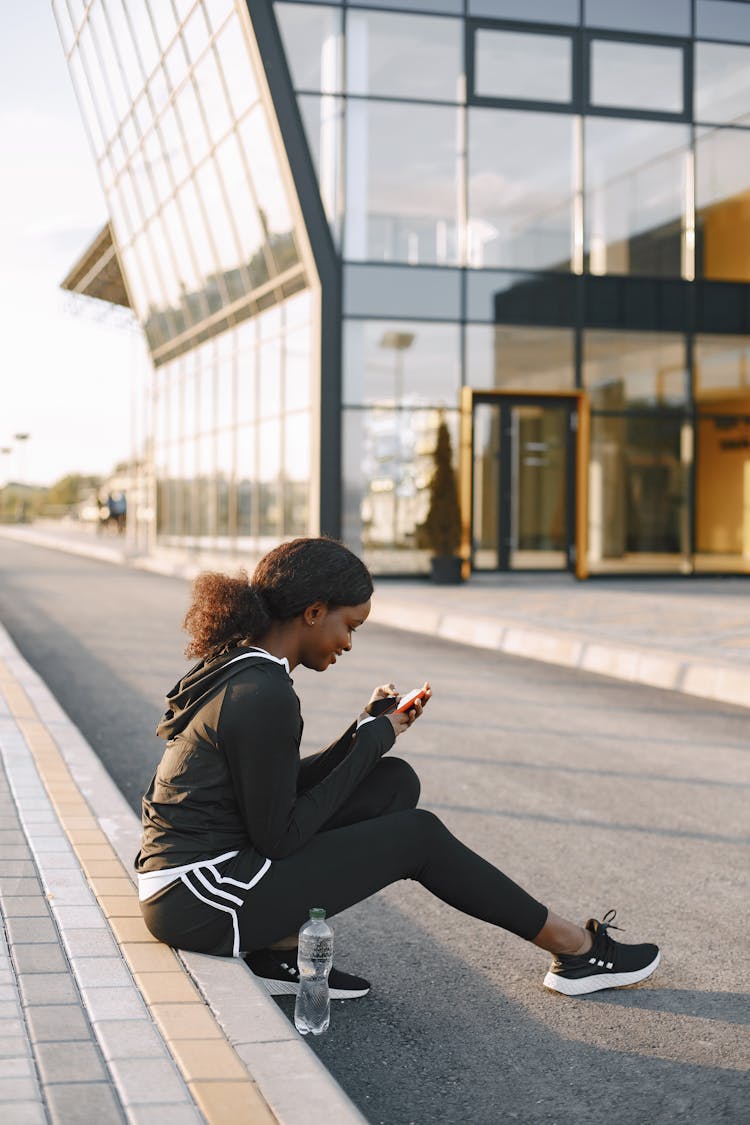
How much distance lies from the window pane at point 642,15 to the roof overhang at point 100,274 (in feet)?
55.5

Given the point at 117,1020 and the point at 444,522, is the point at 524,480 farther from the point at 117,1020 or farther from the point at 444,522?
the point at 117,1020

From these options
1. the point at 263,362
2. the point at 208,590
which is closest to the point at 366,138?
the point at 263,362

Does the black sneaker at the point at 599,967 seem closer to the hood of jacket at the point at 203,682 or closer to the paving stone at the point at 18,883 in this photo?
the hood of jacket at the point at 203,682

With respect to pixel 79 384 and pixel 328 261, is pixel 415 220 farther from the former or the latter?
pixel 79 384

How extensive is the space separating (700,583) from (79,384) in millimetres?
42614

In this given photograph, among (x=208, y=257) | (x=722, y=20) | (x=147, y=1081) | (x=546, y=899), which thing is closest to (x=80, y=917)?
(x=147, y=1081)

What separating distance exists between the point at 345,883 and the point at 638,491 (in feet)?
67.0

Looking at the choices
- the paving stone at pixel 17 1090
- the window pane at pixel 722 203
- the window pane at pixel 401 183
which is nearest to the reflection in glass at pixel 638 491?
the window pane at pixel 722 203

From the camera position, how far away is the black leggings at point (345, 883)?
141 inches

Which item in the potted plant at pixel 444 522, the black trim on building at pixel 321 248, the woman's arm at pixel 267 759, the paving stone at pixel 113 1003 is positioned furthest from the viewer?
the potted plant at pixel 444 522

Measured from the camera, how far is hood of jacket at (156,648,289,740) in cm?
354

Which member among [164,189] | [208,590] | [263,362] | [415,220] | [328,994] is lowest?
[328,994]

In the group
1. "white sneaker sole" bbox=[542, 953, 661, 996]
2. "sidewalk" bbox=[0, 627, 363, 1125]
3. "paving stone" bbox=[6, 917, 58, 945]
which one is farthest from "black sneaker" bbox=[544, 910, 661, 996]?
"paving stone" bbox=[6, 917, 58, 945]

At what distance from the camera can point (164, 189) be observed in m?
29.6
